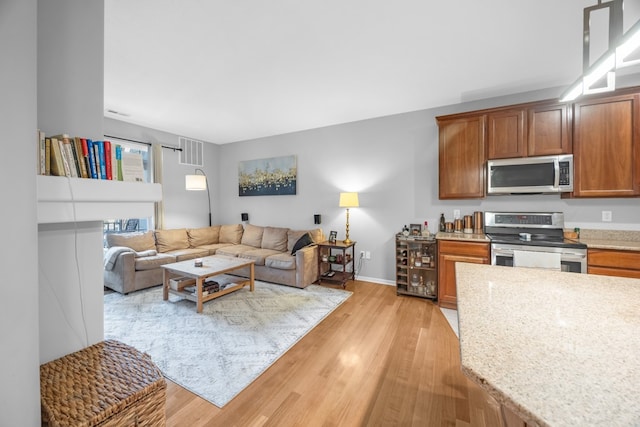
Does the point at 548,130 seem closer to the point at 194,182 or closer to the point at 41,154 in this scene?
the point at 41,154

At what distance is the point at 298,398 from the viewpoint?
5.70 ft

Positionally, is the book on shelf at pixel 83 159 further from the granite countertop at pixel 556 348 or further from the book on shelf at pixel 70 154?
the granite countertop at pixel 556 348

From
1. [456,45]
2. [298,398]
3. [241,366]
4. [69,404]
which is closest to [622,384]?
[298,398]

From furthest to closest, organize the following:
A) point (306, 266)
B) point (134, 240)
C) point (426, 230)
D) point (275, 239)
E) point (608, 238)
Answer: point (275, 239) < point (134, 240) < point (306, 266) < point (426, 230) < point (608, 238)

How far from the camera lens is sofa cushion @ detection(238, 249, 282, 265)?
4160mm

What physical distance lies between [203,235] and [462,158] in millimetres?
4772

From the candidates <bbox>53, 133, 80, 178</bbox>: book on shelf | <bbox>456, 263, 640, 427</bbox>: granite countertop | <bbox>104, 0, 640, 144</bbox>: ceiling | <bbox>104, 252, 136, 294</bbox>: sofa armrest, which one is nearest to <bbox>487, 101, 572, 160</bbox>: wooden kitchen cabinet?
<bbox>104, 0, 640, 144</bbox>: ceiling

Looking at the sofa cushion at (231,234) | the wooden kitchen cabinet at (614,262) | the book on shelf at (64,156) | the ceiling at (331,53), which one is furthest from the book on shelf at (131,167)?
the wooden kitchen cabinet at (614,262)

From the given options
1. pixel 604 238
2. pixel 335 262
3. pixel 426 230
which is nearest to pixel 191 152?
pixel 335 262

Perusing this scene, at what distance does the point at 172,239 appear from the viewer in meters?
4.61

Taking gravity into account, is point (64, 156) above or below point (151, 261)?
above

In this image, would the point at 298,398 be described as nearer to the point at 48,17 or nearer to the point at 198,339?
the point at 198,339

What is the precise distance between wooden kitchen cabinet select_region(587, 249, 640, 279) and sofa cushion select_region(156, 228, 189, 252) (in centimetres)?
571

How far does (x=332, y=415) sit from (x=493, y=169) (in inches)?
124
